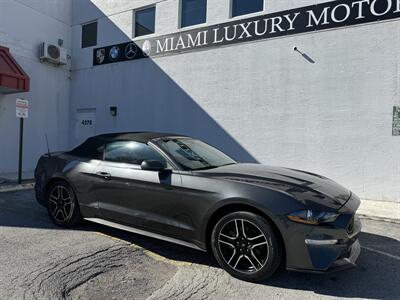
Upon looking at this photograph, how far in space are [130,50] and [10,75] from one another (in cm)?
386

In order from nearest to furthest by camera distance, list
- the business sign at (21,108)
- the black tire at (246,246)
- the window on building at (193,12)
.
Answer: the black tire at (246,246)
the business sign at (21,108)
the window on building at (193,12)

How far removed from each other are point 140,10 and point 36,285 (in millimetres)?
10817

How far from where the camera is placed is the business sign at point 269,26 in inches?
323

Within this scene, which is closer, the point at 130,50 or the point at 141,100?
the point at 141,100

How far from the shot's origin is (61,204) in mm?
5289

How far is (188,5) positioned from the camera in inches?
444

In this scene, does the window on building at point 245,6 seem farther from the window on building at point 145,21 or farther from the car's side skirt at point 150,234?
the car's side skirt at point 150,234

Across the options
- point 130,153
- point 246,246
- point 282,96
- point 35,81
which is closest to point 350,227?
point 246,246

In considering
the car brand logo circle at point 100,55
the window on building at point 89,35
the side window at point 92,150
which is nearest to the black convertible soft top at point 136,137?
the side window at point 92,150

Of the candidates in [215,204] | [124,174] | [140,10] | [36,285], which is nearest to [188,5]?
[140,10]

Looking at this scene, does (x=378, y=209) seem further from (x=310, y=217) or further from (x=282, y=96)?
(x=310, y=217)

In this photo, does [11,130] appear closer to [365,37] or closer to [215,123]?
[215,123]

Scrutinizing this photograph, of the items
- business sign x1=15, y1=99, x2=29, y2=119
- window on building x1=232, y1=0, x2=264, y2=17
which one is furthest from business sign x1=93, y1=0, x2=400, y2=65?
business sign x1=15, y1=99, x2=29, y2=119

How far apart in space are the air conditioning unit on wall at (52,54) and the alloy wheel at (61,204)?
885cm
